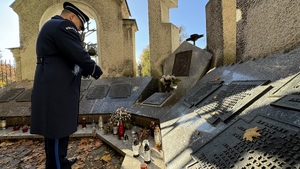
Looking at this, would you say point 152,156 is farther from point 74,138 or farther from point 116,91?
point 116,91

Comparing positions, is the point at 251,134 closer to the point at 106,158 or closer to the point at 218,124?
the point at 218,124

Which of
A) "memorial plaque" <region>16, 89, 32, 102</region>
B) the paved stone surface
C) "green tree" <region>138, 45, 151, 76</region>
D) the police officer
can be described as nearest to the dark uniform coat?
the police officer

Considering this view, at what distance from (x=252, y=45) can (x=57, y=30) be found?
4280mm

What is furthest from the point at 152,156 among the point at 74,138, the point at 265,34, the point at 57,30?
the point at 265,34

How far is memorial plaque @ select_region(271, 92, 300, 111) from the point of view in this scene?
159 centimetres

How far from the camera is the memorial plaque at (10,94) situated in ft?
21.4

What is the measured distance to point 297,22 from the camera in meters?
3.17

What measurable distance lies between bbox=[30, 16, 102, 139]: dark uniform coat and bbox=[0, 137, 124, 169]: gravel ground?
1566 millimetres

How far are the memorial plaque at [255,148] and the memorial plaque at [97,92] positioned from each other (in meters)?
4.92

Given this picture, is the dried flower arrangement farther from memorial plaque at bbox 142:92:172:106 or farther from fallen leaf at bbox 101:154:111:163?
fallen leaf at bbox 101:154:111:163

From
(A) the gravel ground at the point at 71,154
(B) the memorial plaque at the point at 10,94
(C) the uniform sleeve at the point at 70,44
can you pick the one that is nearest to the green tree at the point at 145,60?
(B) the memorial plaque at the point at 10,94

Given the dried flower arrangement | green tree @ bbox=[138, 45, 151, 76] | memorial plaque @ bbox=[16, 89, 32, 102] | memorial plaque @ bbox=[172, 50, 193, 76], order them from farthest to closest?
green tree @ bbox=[138, 45, 151, 76] < memorial plaque @ bbox=[16, 89, 32, 102] < memorial plaque @ bbox=[172, 50, 193, 76] < the dried flower arrangement

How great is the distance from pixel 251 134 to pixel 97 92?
5.64 m

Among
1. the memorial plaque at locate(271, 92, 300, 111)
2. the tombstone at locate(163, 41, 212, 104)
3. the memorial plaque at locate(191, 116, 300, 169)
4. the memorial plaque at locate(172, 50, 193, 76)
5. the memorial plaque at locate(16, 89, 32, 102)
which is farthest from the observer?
the memorial plaque at locate(16, 89, 32, 102)
